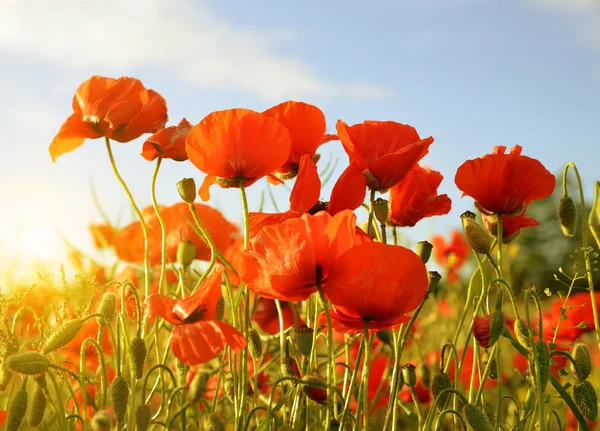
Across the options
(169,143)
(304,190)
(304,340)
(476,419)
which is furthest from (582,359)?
(169,143)

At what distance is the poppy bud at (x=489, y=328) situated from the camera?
1177 millimetres

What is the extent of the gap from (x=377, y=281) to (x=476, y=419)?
25 cm

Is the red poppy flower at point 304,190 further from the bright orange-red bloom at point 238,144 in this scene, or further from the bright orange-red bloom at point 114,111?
the bright orange-red bloom at point 114,111

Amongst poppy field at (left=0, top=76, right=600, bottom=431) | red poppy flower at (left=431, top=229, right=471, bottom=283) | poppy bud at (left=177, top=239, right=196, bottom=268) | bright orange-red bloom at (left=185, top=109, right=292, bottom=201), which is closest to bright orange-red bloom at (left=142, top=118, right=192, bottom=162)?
poppy field at (left=0, top=76, right=600, bottom=431)

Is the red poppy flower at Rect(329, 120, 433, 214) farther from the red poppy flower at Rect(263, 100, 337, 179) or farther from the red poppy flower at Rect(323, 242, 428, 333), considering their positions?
the red poppy flower at Rect(323, 242, 428, 333)

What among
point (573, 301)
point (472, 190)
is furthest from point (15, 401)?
point (573, 301)

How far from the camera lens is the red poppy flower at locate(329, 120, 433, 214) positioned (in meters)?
1.24

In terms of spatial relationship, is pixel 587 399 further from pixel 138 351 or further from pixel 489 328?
pixel 138 351

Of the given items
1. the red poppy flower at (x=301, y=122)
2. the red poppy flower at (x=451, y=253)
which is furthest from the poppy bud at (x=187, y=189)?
the red poppy flower at (x=451, y=253)

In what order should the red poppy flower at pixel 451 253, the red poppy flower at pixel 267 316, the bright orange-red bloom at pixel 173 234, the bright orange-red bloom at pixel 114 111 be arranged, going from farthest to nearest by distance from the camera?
1. the red poppy flower at pixel 451 253
2. the red poppy flower at pixel 267 316
3. the bright orange-red bloom at pixel 173 234
4. the bright orange-red bloom at pixel 114 111

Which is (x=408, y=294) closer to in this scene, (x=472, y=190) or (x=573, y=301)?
(x=472, y=190)

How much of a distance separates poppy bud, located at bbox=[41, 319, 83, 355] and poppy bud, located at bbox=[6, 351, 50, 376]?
0.26 ft

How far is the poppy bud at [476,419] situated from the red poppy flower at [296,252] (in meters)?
0.29

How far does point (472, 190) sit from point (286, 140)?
1.26ft
